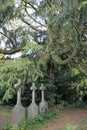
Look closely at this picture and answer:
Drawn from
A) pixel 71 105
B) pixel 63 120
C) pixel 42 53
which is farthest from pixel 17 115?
pixel 71 105

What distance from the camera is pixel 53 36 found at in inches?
482

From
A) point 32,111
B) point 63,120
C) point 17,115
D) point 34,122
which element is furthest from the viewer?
point 32,111

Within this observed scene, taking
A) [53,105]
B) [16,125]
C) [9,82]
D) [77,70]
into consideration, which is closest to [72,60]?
[77,70]

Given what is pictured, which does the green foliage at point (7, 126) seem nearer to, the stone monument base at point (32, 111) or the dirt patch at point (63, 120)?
the dirt patch at point (63, 120)

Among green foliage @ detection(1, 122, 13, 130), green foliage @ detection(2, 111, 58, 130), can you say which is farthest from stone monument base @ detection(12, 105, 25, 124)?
green foliage @ detection(1, 122, 13, 130)

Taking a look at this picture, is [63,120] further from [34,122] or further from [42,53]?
[42,53]

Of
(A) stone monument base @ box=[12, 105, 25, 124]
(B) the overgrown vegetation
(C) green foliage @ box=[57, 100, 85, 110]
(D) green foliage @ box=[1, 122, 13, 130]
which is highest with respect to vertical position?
(B) the overgrown vegetation

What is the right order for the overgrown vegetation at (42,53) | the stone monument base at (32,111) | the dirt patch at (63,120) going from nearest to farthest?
1. the dirt patch at (63,120)
2. the stone monument base at (32,111)
3. the overgrown vegetation at (42,53)

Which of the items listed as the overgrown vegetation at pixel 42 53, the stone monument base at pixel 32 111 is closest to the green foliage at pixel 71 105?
the overgrown vegetation at pixel 42 53

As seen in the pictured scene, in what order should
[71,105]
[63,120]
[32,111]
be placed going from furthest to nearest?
[71,105] → [32,111] → [63,120]

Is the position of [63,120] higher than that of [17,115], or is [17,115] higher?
[17,115]

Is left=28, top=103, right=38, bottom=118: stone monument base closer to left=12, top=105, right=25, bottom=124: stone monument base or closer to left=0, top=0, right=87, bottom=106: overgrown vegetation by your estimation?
left=12, top=105, right=25, bottom=124: stone monument base

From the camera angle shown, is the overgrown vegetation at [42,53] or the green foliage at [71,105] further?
the green foliage at [71,105]

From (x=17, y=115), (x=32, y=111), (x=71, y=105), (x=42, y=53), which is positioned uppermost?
(x=42, y=53)
